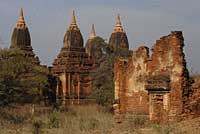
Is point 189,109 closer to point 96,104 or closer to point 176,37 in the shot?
point 176,37

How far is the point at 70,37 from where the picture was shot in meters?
33.3

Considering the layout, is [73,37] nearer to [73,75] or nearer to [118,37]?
[73,75]

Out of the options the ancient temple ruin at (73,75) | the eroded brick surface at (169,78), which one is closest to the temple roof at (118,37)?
the ancient temple ruin at (73,75)

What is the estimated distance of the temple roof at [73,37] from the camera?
33094mm

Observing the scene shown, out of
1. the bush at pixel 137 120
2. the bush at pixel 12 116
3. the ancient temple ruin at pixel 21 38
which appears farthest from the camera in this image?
the ancient temple ruin at pixel 21 38

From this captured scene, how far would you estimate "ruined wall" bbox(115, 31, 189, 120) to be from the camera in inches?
465

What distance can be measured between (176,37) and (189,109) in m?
1.85

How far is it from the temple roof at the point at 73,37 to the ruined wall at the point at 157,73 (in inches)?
669

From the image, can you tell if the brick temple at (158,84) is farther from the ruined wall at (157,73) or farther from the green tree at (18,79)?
A: the green tree at (18,79)

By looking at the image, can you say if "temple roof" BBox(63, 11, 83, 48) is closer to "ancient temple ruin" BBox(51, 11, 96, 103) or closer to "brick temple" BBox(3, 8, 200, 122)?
"ancient temple ruin" BBox(51, 11, 96, 103)

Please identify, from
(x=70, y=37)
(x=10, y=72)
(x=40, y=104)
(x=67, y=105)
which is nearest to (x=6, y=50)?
(x=10, y=72)

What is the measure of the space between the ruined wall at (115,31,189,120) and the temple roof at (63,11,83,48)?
669 inches

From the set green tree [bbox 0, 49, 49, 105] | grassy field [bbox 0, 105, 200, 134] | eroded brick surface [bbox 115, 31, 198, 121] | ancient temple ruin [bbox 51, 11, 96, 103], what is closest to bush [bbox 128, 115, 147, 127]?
grassy field [bbox 0, 105, 200, 134]

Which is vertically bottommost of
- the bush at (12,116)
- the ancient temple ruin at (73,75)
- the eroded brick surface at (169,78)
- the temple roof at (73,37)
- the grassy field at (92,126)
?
the grassy field at (92,126)
